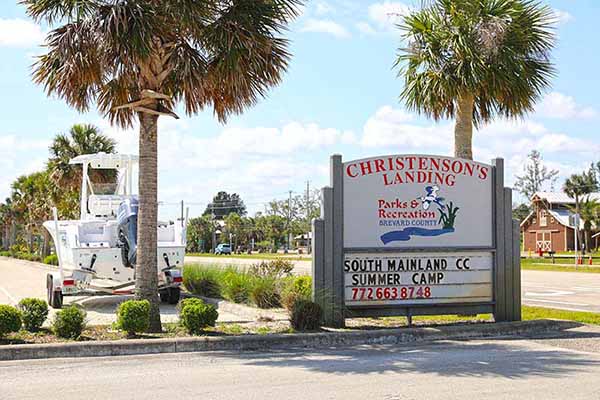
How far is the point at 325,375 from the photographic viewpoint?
845cm

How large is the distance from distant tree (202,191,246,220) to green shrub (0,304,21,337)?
14467 centimetres

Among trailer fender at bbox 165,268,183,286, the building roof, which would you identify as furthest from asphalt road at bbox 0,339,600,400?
the building roof

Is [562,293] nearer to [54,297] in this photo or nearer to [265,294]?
[265,294]

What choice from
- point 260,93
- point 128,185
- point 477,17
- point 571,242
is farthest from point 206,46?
point 571,242

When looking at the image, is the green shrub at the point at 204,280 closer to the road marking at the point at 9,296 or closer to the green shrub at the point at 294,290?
the green shrub at the point at 294,290

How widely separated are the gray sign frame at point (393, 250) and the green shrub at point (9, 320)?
441 centimetres

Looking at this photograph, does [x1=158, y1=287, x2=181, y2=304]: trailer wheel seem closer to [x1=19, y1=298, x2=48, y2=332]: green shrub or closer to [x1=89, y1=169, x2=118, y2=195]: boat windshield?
[x1=89, y1=169, x2=118, y2=195]: boat windshield

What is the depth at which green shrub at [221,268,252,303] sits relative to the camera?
51.7 feet

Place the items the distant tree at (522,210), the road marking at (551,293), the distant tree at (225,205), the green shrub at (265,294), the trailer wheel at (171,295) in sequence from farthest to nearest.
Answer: the distant tree at (225,205) < the distant tree at (522,210) < the road marking at (551,293) < the trailer wheel at (171,295) < the green shrub at (265,294)

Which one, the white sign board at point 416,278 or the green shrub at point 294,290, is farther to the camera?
the green shrub at point 294,290

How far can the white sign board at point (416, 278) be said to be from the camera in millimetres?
12328

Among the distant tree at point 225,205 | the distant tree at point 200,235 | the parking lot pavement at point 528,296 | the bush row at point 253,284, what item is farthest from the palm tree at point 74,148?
the distant tree at point 225,205

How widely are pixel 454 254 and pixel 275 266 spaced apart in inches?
226

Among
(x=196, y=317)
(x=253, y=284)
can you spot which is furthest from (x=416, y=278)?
(x=253, y=284)
